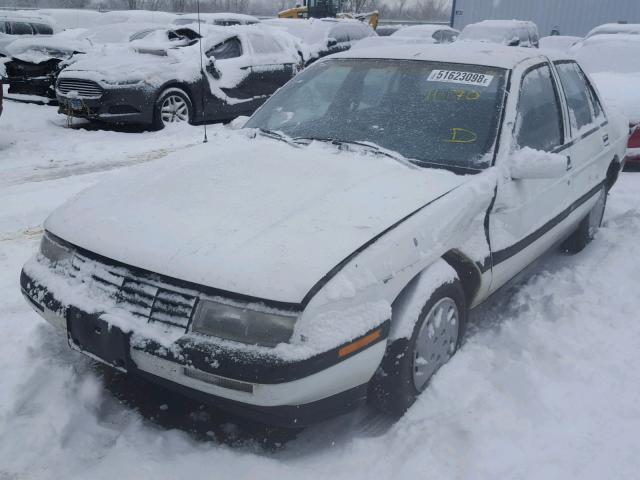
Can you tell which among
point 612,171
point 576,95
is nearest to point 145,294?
point 576,95

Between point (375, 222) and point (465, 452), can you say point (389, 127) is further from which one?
point (465, 452)

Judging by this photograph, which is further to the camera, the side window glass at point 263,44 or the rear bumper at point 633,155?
the side window glass at point 263,44

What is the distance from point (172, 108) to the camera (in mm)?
9109

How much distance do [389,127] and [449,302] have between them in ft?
3.54

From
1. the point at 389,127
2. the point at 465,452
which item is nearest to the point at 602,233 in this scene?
the point at 389,127

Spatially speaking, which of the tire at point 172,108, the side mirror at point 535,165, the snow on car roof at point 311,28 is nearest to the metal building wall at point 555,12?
the snow on car roof at point 311,28

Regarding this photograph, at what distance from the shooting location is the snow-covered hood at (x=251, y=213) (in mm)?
2254

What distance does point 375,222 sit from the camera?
253 centimetres

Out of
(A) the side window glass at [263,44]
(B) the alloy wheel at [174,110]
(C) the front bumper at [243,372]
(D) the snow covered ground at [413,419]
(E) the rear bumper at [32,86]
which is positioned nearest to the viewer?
(C) the front bumper at [243,372]

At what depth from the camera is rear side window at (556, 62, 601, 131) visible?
4094mm

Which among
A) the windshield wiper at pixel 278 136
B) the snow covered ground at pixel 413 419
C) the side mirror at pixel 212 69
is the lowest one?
the snow covered ground at pixel 413 419

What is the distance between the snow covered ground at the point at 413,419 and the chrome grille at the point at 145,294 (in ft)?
1.99

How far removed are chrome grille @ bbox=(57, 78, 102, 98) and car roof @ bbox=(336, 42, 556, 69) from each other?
18.9ft

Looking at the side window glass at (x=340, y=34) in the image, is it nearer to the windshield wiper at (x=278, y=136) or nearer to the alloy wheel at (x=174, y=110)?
the alloy wheel at (x=174, y=110)
